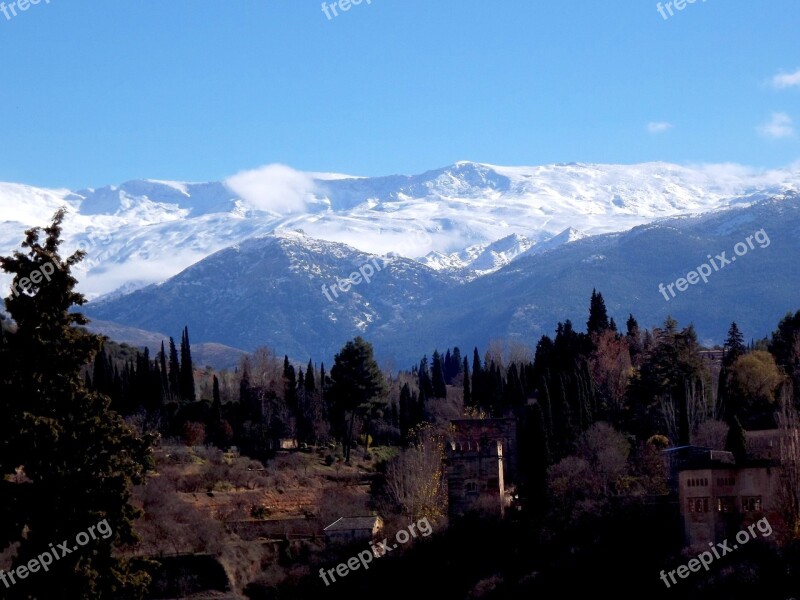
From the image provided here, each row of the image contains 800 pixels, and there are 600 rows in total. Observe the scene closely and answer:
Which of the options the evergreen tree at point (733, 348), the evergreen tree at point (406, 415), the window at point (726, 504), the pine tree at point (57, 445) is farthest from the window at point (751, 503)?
the evergreen tree at point (406, 415)

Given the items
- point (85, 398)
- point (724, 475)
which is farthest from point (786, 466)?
point (85, 398)

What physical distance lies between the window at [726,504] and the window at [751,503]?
0.37 m

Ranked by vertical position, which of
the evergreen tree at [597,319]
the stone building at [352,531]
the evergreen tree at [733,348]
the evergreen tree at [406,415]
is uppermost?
the evergreen tree at [597,319]

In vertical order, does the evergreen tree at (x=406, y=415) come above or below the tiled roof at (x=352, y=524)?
above

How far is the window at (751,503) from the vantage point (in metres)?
51.3

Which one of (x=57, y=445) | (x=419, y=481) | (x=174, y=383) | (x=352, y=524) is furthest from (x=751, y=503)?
(x=174, y=383)

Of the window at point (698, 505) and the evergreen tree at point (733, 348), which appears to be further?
the evergreen tree at point (733, 348)

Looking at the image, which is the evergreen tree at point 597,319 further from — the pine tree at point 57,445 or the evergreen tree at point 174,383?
the pine tree at point 57,445

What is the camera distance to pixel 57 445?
26797 millimetres

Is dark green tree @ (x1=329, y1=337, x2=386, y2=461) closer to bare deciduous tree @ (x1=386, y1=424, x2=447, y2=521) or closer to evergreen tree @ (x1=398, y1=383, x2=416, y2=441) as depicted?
evergreen tree @ (x1=398, y1=383, x2=416, y2=441)

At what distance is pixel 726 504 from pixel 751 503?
886 millimetres

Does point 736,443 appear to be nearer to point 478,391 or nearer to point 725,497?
point 725,497

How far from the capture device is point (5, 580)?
27172 millimetres

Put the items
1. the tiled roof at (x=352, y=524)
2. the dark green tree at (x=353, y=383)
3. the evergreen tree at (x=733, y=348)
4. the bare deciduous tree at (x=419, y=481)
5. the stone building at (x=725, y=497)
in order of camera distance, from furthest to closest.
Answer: the evergreen tree at (x=733, y=348) → the dark green tree at (x=353, y=383) → the bare deciduous tree at (x=419, y=481) → the tiled roof at (x=352, y=524) → the stone building at (x=725, y=497)
